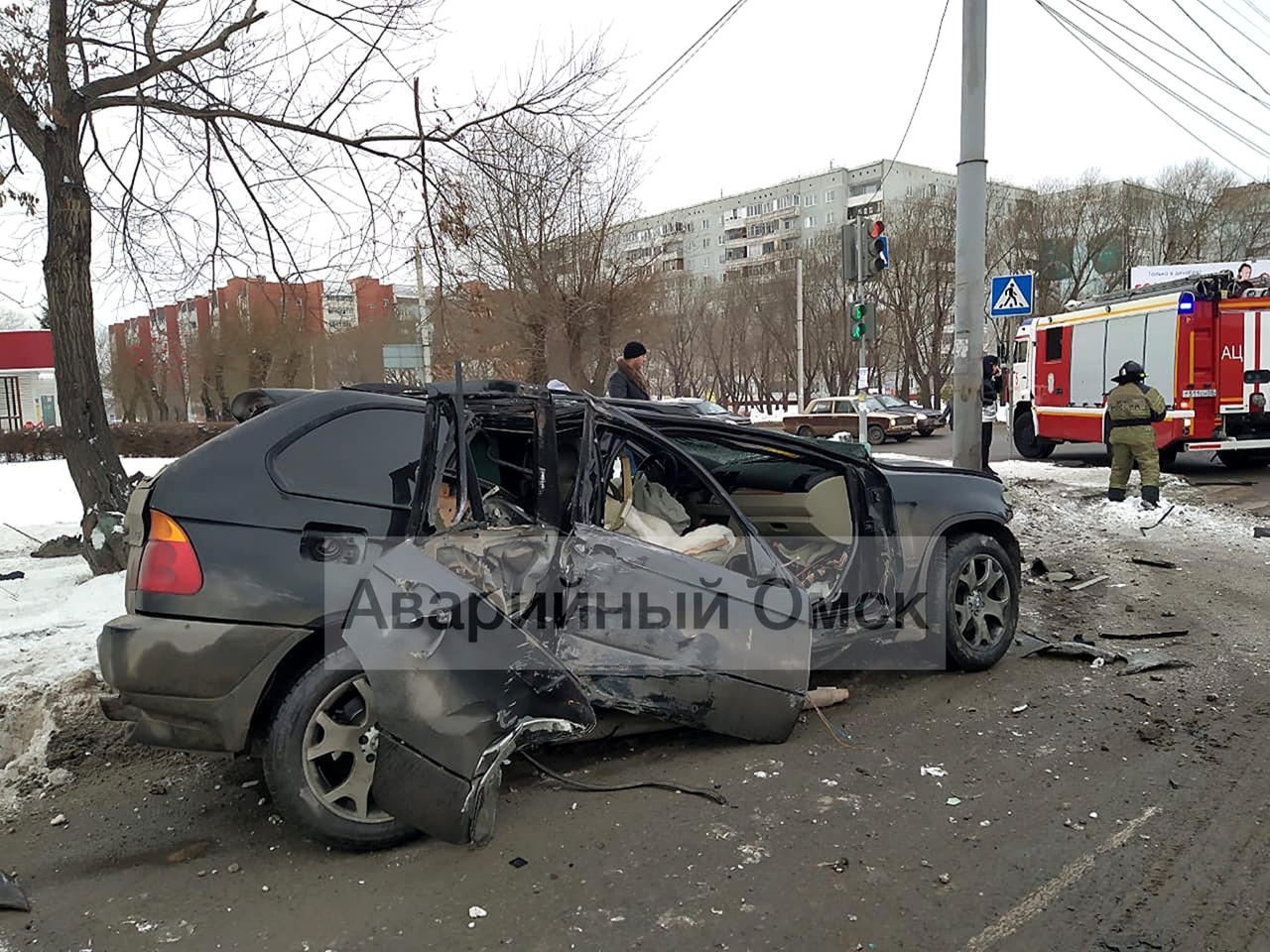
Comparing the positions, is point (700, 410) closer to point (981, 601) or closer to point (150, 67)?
point (981, 601)

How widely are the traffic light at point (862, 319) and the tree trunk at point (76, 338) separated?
8075 mm

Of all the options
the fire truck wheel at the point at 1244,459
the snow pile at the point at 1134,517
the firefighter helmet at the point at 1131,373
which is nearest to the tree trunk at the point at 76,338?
the snow pile at the point at 1134,517

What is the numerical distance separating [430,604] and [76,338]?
609cm

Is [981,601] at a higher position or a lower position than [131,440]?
lower

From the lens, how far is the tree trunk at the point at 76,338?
23.2ft

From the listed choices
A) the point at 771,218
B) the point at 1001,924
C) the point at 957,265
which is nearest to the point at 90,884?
the point at 1001,924

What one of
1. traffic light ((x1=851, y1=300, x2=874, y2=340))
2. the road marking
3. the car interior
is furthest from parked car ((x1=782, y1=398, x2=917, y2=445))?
the road marking

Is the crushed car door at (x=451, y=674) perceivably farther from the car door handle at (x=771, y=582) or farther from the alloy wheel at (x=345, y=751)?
the car door handle at (x=771, y=582)

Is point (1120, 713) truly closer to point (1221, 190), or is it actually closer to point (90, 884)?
point (90, 884)

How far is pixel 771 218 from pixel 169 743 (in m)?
82.0

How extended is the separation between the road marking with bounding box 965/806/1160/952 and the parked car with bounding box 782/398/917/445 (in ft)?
75.6

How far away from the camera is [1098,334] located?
13977 millimetres

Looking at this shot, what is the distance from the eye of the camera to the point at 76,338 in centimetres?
722

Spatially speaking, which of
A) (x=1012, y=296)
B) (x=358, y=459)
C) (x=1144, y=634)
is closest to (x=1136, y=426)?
(x=1012, y=296)
